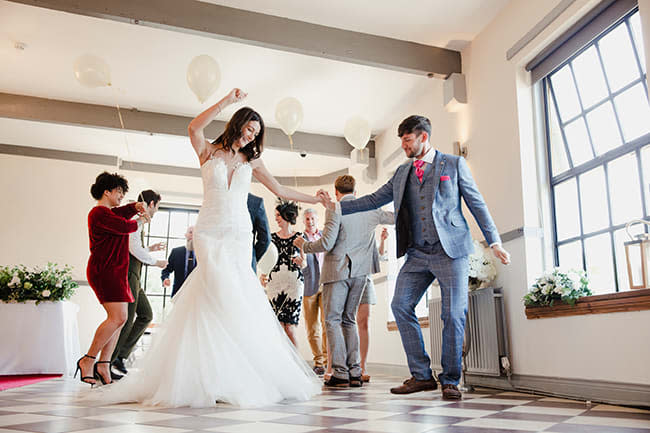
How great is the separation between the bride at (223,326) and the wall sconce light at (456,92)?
8.79ft

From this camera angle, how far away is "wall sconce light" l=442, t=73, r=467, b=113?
17.1ft

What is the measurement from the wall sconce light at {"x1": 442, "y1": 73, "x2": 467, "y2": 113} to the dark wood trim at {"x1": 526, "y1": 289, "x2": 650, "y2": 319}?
2289 millimetres

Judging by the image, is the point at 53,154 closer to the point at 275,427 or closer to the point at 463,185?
the point at 463,185

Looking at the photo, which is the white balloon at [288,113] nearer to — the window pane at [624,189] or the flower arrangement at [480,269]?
the flower arrangement at [480,269]

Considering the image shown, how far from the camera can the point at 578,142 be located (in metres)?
3.92

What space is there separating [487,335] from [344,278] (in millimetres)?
1246

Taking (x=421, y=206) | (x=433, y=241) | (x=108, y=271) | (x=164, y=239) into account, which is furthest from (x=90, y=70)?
(x=164, y=239)

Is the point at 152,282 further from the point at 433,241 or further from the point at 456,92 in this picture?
the point at 433,241

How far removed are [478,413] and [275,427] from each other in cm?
96

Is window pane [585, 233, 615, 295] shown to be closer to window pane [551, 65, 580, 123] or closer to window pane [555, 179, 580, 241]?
window pane [555, 179, 580, 241]

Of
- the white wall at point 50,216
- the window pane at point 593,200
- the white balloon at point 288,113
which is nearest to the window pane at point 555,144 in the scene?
the window pane at point 593,200

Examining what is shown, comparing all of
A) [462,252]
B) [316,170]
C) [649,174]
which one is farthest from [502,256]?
[316,170]

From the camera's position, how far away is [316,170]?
986cm

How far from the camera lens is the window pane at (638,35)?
131 inches
